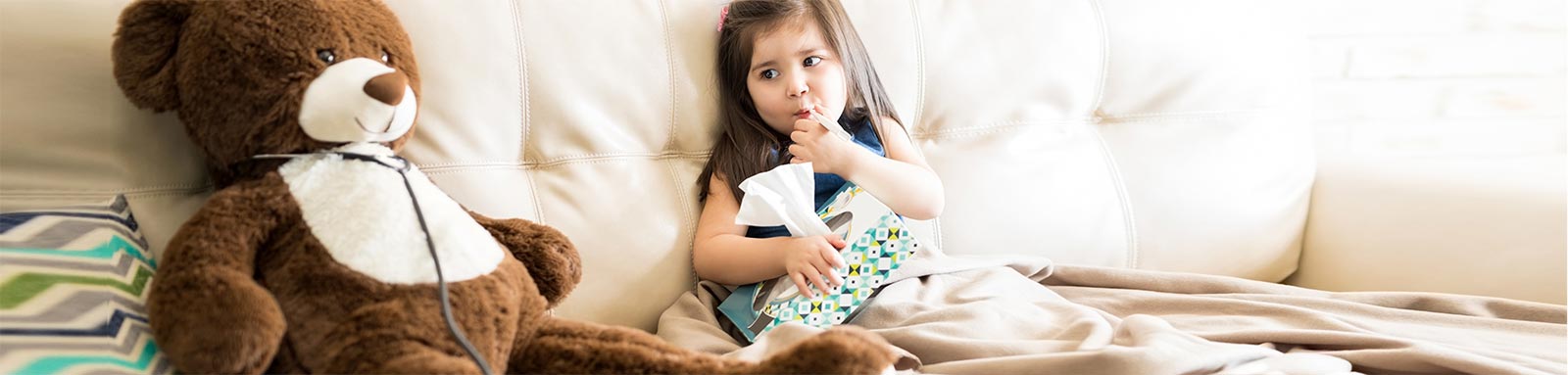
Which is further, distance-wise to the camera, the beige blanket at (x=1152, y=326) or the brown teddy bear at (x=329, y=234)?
Answer: the beige blanket at (x=1152, y=326)

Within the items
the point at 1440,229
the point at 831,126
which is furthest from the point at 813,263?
the point at 1440,229

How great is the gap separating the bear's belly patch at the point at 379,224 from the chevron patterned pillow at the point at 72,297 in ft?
0.45

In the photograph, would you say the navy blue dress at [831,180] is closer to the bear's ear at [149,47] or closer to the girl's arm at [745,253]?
the girl's arm at [745,253]

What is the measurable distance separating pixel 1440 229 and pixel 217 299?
4.35 ft

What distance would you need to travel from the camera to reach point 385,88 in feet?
2.58

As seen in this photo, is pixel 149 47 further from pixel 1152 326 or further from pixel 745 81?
pixel 1152 326

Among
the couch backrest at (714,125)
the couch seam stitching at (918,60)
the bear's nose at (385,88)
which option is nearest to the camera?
the bear's nose at (385,88)

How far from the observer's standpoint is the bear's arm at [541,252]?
0.90m

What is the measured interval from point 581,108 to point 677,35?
150mm

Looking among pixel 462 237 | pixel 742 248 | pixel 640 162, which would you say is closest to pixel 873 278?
pixel 742 248

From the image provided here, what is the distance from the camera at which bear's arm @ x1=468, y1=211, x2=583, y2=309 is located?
2.95ft

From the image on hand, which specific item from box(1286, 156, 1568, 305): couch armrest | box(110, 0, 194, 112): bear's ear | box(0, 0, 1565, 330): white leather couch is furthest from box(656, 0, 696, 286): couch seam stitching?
box(1286, 156, 1568, 305): couch armrest

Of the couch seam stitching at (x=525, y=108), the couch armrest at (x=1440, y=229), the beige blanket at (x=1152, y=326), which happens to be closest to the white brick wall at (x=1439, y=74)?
the couch armrest at (x=1440, y=229)

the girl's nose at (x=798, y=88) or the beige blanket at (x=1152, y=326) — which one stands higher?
the girl's nose at (x=798, y=88)
